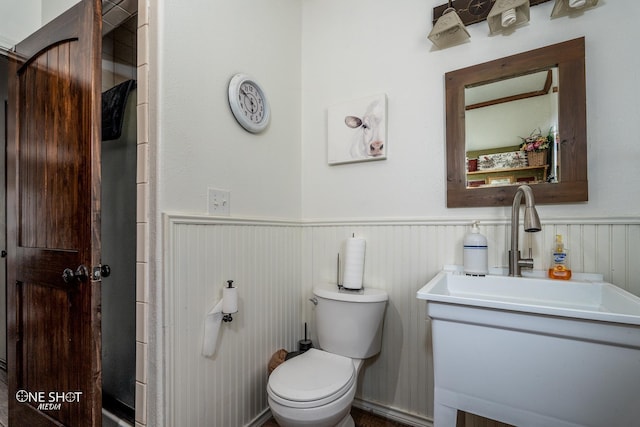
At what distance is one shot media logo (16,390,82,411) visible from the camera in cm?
116

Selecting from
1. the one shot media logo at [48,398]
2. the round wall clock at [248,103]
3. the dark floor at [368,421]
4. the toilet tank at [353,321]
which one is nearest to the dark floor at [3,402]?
the one shot media logo at [48,398]

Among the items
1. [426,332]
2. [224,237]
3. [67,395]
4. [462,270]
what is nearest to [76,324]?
[67,395]

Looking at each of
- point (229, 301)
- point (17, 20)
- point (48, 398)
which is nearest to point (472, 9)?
point (229, 301)

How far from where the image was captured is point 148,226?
108cm

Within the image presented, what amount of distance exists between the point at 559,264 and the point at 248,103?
157cm

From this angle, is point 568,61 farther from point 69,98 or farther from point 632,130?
point 69,98

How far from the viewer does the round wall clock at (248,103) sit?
136 cm

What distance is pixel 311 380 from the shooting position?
1.21 metres

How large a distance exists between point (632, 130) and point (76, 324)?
228 cm

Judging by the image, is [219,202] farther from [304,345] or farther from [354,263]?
[304,345]

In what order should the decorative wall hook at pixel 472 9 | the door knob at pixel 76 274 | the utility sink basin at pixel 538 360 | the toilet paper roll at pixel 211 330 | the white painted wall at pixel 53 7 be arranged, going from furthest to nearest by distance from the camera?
1. the white painted wall at pixel 53 7
2. the decorative wall hook at pixel 472 9
3. the toilet paper roll at pixel 211 330
4. the door knob at pixel 76 274
5. the utility sink basin at pixel 538 360

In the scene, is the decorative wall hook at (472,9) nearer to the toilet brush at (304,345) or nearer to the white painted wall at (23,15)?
the toilet brush at (304,345)

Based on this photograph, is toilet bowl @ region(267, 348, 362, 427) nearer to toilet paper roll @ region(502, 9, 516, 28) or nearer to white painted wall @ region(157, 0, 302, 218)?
white painted wall @ region(157, 0, 302, 218)

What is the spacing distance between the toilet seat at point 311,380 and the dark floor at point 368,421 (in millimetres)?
386
